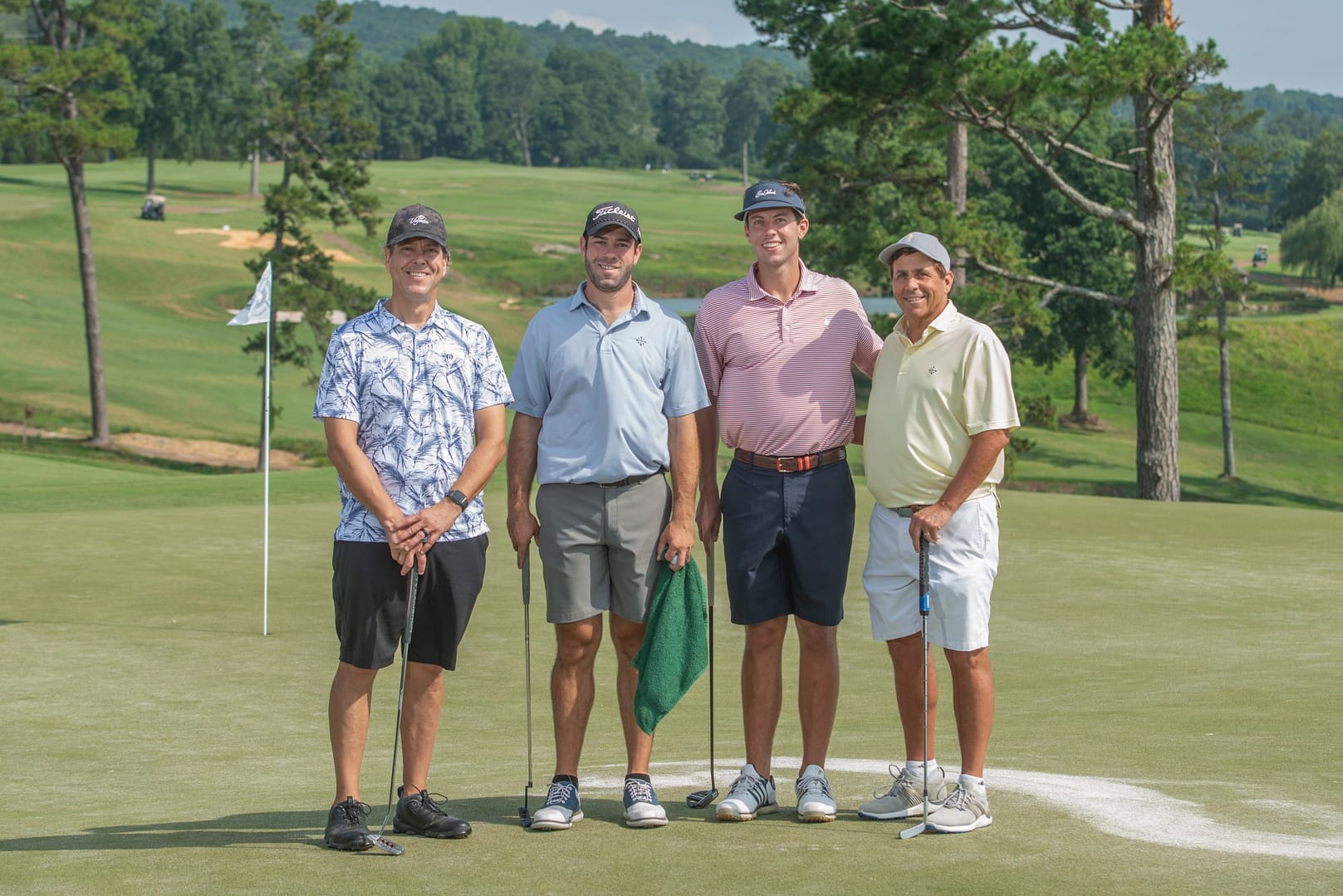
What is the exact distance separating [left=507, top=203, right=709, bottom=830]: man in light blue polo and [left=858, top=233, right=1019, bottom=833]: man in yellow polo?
2.27 ft

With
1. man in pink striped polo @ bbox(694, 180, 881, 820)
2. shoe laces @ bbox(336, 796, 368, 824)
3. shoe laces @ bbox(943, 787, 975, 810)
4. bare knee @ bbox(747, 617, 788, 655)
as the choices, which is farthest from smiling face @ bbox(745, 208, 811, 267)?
shoe laces @ bbox(336, 796, 368, 824)

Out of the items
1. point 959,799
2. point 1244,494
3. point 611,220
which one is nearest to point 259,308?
point 611,220

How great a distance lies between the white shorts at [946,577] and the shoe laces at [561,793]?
1.17m

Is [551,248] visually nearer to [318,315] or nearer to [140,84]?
[140,84]

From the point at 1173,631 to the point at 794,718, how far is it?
10.3 ft

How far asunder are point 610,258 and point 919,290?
1.07 meters

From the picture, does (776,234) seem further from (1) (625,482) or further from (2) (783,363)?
(1) (625,482)

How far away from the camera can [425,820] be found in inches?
198

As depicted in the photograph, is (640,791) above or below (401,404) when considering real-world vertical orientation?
below

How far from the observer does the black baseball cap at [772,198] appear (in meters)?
5.56

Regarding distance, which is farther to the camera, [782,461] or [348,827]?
[782,461]

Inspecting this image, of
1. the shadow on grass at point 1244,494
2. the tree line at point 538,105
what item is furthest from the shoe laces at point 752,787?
the tree line at point 538,105

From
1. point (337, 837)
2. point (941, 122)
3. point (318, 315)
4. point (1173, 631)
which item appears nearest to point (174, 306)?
point (318, 315)

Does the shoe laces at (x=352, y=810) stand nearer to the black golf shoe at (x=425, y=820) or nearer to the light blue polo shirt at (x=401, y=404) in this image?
the black golf shoe at (x=425, y=820)
